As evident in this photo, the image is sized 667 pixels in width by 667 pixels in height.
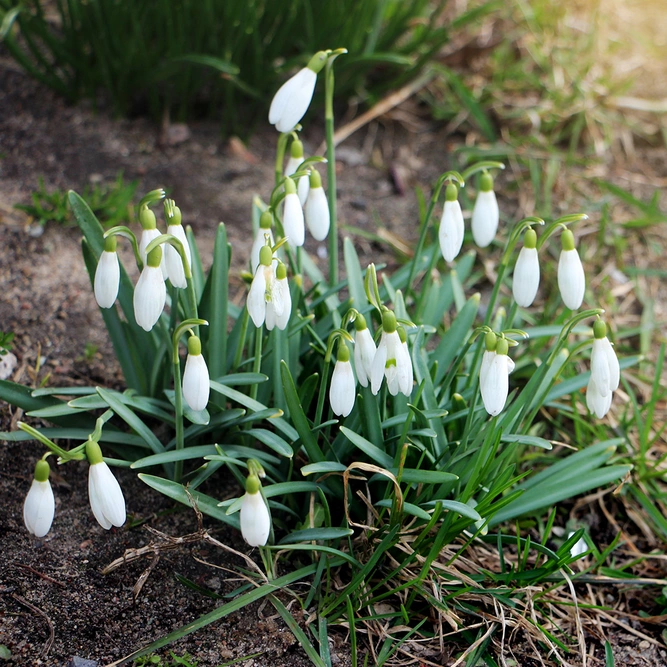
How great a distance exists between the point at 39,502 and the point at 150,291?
46cm

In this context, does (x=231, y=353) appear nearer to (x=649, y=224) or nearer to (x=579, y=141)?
(x=649, y=224)

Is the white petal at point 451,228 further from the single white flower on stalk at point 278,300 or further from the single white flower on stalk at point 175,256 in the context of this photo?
the single white flower on stalk at point 175,256

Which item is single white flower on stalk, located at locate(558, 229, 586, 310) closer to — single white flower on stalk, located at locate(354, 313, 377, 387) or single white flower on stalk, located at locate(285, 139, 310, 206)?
single white flower on stalk, located at locate(354, 313, 377, 387)

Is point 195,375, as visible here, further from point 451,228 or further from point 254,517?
point 451,228

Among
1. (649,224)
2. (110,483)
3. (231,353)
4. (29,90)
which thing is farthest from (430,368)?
(29,90)

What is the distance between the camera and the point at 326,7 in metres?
2.97

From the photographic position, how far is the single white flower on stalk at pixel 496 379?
1.51m

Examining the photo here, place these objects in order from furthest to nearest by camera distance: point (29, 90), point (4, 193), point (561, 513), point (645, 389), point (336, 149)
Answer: point (336, 149), point (29, 90), point (4, 193), point (645, 389), point (561, 513)

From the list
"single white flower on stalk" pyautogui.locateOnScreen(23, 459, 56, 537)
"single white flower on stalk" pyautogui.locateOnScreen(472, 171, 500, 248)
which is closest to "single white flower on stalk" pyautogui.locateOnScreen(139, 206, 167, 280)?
"single white flower on stalk" pyautogui.locateOnScreen(23, 459, 56, 537)

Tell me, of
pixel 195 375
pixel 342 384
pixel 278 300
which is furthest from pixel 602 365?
pixel 195 375

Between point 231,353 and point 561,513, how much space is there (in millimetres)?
1084

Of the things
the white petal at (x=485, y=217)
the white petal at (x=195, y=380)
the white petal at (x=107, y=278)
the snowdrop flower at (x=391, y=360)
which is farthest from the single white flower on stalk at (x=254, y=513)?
the white petal at (x=485, y=217)

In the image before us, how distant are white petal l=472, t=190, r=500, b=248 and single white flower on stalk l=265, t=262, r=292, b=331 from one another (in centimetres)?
56

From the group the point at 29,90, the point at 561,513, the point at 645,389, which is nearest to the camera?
the point at 561,513
